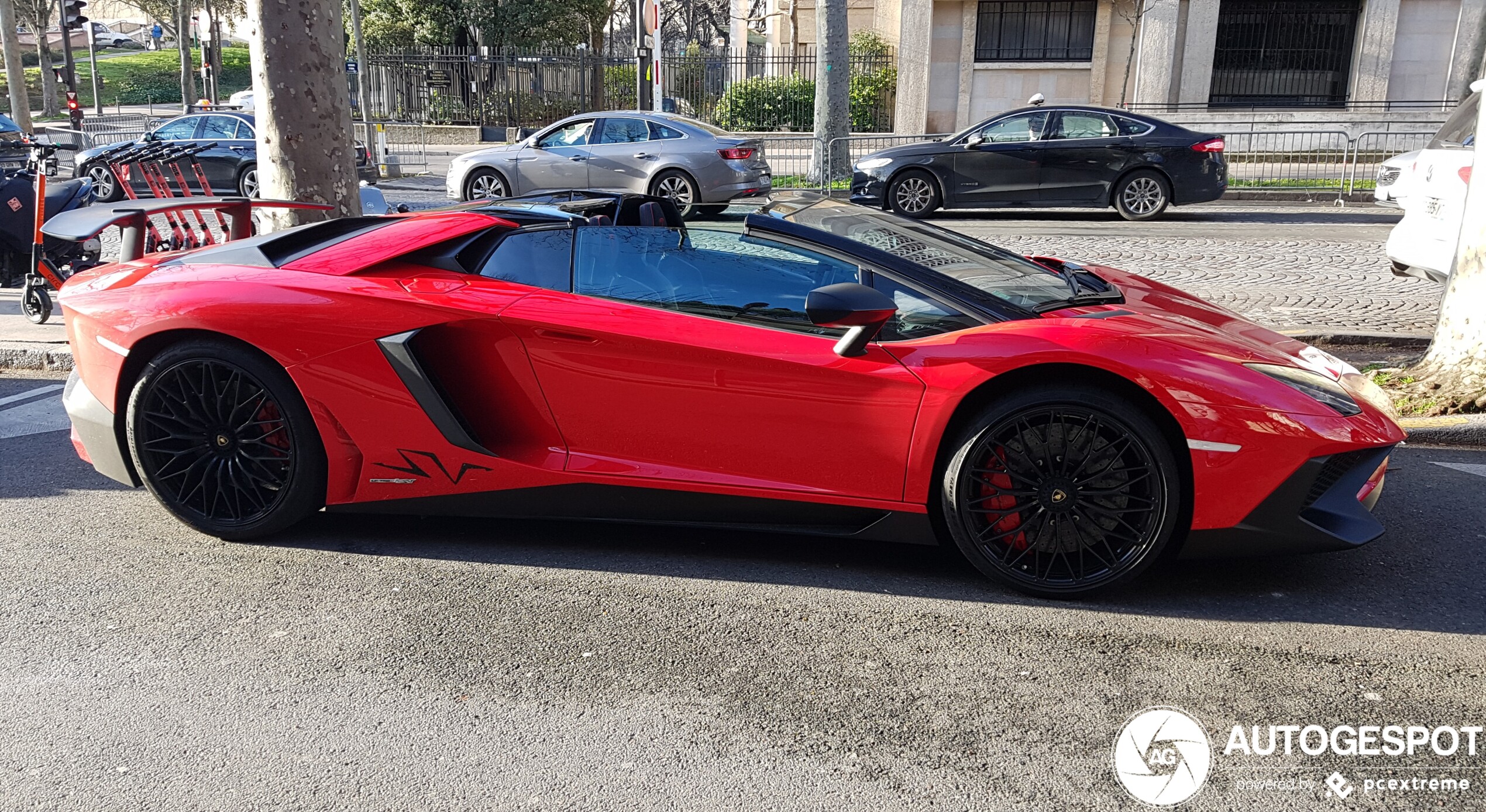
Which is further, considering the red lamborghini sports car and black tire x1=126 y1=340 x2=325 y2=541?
black tire x1=126 y1=340 x2=325 y2=541

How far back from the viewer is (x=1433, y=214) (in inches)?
298

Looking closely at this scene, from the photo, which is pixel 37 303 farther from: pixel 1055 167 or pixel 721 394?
pixel 1055 167

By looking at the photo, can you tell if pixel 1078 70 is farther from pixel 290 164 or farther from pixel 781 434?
pixel 781 434

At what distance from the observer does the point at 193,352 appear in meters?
4.01

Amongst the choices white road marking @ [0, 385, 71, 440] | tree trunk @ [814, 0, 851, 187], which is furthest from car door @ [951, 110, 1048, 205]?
white road marking @ [0, 385, 71, 440]

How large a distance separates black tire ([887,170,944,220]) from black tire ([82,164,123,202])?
955 centimetres

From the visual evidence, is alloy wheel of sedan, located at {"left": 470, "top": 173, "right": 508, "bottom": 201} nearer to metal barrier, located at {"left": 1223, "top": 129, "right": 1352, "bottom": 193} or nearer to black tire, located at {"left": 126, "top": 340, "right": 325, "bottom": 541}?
metal barrier, located at {"left": 1223, "top": 129, "right": 1352, "bottom": 193}

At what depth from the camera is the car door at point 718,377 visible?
3.62 m

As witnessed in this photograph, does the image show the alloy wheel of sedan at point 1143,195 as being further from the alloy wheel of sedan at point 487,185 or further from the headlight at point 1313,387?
the headlight at point 1313,387

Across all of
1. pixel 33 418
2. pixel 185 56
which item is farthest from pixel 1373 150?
pixel 185 56

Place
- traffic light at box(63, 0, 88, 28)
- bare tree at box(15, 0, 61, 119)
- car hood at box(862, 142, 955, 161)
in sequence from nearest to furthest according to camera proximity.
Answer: car hood at box(862, 142, 955, 161)
traffic light at box(63, 0, 88, 28)
bare tree at box(15, 0, 61, 119)

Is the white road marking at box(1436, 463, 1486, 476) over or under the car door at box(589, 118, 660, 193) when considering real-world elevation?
under

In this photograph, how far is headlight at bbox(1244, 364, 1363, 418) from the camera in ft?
11.6

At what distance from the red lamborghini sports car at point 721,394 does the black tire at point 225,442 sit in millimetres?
10
